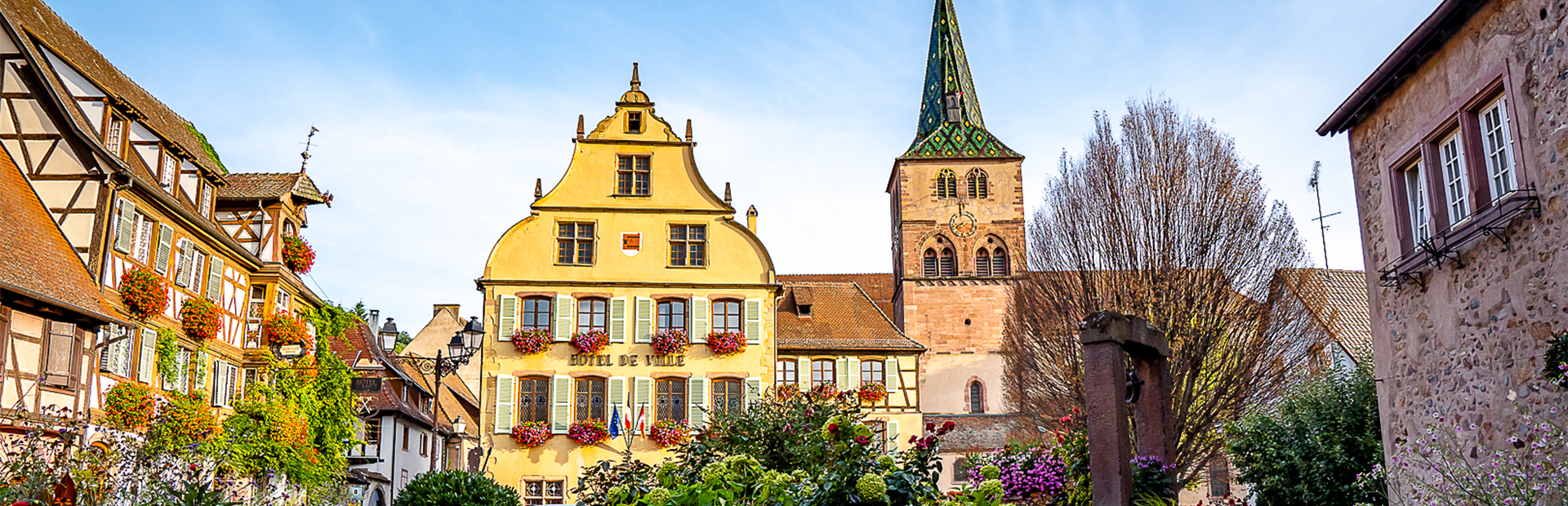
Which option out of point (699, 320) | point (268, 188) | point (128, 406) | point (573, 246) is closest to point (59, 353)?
point (128, 406)

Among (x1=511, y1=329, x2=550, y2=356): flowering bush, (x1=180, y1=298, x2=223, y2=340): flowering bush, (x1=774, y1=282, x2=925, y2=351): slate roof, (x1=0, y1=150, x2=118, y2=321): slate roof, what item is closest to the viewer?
(x1=0, y1=150, x2=118, y2=321): slate roof

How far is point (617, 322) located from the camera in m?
28.2

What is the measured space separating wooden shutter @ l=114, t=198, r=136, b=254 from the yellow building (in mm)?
10291

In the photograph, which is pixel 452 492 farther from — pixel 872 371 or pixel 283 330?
pixel 872 371

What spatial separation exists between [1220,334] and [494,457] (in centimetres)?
1551

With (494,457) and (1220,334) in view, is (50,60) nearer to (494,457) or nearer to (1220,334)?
(494,457)

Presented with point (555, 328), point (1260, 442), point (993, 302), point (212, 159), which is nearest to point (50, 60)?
point (212, 159)

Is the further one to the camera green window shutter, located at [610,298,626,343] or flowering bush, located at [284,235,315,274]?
green window shutter, located at [610,298,626,343]

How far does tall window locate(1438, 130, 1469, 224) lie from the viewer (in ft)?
35.8

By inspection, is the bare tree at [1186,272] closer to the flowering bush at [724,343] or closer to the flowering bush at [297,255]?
the flowering bush at [724,343]

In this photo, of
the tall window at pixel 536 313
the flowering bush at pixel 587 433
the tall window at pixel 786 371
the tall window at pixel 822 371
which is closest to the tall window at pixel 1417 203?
the flowering bush at pixel 587 433

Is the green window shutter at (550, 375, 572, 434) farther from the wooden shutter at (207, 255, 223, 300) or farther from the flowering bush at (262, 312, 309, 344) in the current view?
the wooden shutter at (207, 255, 223, 300)

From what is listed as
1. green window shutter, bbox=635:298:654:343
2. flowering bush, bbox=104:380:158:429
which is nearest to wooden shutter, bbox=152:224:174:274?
flowering bush, bbox=104:380:158:429

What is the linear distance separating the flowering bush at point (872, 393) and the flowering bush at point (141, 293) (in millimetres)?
17407
